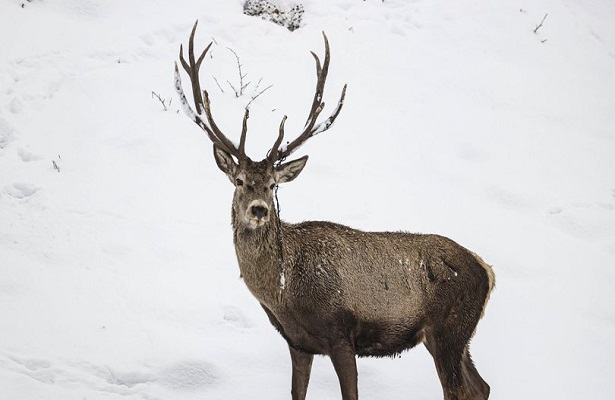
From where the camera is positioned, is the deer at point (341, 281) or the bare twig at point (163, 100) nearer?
the deer at point (341, 281)

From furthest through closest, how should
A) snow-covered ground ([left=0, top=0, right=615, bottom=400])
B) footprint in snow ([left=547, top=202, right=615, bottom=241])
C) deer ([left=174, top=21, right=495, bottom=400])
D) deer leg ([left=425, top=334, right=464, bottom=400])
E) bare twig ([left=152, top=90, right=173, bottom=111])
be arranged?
bare twig ([left=152, top=90, right=173, bottom=111])
footprint in snow ([left=547, top=202, right=615, bottom=241])
snow-covered ground ([left=0, top=0, right=615, bottom=400])
deer leg ([left=425, top=334, right=464, bottom=400])
deer ([left=174, top=21, right=495, bottom=400])

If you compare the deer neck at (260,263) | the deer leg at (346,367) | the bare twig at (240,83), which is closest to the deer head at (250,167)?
the deer neck at (260,263)

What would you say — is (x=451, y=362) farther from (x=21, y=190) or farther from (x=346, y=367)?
(x=21, y=190)

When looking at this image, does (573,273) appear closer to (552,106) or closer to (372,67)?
(552,106)

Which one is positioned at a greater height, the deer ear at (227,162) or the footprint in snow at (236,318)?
the deer ear at (227,162)

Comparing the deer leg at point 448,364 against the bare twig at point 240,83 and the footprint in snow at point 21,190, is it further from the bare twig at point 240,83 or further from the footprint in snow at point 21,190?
the bare twig at point 240,83

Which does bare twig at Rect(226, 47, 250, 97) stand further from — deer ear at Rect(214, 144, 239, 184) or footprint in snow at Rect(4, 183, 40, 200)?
deer ear at Rect(214, 144, 239, 184)

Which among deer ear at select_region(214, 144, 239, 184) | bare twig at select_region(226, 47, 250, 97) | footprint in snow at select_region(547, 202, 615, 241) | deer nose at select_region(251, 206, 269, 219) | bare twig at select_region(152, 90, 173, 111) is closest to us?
deer nose at select_region(251, 206, 269, 219)

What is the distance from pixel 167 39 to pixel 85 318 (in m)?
5.98

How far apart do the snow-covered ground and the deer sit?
1.20 m

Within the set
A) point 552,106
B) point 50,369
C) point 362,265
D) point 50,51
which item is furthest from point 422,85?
point 50,369

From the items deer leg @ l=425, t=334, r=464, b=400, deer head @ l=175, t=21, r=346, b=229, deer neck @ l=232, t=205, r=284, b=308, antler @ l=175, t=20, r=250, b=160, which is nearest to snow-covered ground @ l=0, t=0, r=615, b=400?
deer leg @ l=425, t=334, r=464, b=400

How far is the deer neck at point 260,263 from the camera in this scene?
6.72 metres

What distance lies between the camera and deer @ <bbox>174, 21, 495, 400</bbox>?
6676mm
